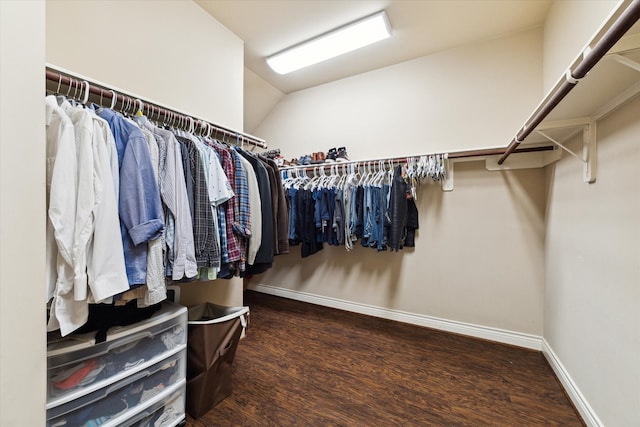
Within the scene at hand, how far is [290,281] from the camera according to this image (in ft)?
10.6

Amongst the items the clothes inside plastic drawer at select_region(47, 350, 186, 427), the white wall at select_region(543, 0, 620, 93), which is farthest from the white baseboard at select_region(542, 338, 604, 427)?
the clothes inside plastic drawer at select_region(47, 350, 186, 427)

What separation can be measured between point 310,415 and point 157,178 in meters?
1.50

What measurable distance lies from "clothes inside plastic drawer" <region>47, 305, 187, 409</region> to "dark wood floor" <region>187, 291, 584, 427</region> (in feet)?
1.70

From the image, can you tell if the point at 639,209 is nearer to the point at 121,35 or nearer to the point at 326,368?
the point at 326,368

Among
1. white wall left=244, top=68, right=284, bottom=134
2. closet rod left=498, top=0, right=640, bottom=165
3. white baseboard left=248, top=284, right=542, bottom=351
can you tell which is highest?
white wall left=244, top=68, right=284, bottom=134

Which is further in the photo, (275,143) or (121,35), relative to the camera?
(275,143)

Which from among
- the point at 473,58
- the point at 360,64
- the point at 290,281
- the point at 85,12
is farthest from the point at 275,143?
the point at 473,58

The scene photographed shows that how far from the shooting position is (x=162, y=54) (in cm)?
167

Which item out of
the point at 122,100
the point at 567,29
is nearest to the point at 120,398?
the point at 122,100

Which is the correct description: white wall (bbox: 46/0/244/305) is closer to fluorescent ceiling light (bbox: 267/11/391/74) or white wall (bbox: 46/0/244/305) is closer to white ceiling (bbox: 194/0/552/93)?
white ceiling (bbox: 194/0/552/93)

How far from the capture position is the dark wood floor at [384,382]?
1.37 m

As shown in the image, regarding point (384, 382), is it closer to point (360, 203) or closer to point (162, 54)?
point (360, 203)

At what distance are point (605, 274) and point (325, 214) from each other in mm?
1891

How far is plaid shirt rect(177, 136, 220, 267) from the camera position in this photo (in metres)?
1.21
